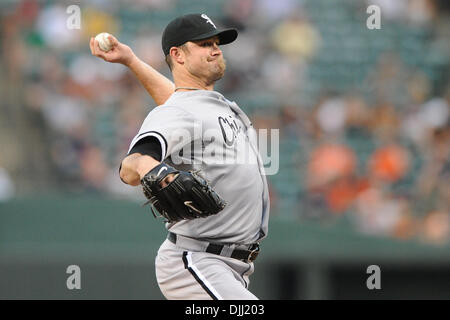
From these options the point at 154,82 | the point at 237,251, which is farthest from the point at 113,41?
the point at 237,251

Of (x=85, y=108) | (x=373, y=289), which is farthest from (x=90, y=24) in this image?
(x=373, y=289)

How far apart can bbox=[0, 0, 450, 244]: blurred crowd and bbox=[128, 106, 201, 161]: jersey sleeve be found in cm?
489

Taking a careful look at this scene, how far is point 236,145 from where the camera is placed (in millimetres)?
4012

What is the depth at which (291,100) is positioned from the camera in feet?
32.6

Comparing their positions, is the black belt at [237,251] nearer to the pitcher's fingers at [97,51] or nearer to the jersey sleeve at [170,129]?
the jersey sleeve at [170,129]

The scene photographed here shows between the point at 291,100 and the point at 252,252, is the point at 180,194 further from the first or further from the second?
the point at 291,100

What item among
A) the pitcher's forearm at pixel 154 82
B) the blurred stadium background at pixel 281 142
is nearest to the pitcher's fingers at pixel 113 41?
the pitcher's forearm at pixel 154 82

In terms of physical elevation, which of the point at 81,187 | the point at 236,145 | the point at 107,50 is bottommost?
the point at 236,145

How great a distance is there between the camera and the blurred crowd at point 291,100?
29.3 feet

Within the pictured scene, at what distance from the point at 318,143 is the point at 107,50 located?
199 inches

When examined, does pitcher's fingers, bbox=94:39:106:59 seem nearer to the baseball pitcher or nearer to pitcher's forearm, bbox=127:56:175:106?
pitcher's forearm, bbox=127:56:175:106

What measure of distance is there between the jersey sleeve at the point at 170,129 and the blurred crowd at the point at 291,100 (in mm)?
4892

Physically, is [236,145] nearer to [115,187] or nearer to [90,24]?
[115,187]

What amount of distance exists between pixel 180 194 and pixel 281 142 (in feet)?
20.4
